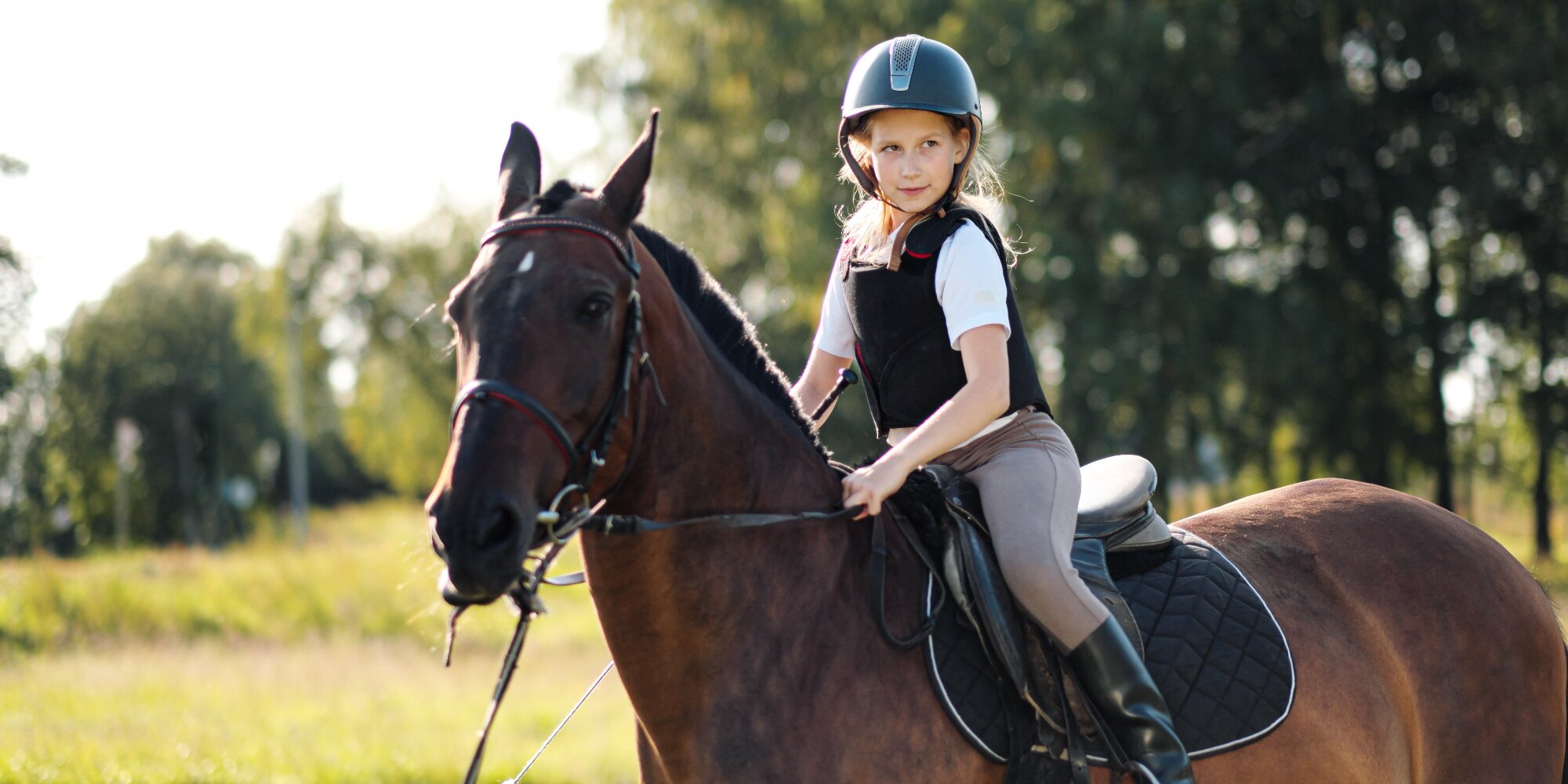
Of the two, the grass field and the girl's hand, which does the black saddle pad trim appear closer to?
the girl's hand

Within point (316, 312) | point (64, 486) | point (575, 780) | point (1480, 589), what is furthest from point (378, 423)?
point (1480, 589)

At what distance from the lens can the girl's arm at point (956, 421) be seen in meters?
2.75

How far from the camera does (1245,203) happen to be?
2180 cm

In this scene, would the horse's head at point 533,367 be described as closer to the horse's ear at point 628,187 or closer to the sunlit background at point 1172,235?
the horse's ear at point 628,187

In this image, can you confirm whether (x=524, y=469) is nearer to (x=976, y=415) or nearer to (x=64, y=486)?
(x=976, y=415)

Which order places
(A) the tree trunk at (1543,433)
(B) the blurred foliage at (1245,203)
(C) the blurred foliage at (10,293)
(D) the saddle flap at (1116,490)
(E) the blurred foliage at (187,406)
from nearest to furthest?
(D) the saddle flap at (1116,490), (C) the blurred foliage at (10,293), (B) the blurred foliage at (1245,203), (A) the tree trunk at (1543,433), (E) the blurred foliage at (187,406)

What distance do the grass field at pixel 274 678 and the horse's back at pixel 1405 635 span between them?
251cm

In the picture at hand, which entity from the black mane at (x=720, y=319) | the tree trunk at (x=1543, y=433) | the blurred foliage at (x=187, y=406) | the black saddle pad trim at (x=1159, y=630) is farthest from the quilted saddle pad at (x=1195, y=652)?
the blurred foliage at (x=187, y=406)

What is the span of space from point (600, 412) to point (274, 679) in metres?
10.7

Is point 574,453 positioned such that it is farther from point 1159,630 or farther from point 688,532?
point 1159,630

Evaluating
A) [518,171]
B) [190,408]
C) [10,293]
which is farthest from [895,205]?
[190,408]

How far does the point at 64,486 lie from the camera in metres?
12.9

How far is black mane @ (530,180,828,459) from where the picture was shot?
2885mm

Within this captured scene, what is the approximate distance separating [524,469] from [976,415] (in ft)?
3.70
